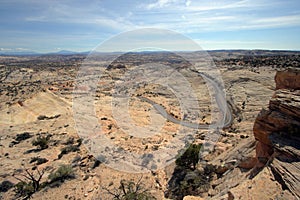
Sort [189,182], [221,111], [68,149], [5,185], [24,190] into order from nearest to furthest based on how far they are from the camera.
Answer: [24,190], [189,182], [5,185], [68,149], [221,111]

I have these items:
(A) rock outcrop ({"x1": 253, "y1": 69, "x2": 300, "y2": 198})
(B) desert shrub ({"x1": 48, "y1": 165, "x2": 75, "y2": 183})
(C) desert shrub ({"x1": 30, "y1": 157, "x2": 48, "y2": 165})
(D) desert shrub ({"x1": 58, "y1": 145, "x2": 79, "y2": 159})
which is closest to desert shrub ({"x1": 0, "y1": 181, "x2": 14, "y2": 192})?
(B) desert shrub ({"x1": 48, "y1": 165, "x2": 75, "y2": 183})

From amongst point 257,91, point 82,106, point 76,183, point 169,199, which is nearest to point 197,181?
point 169,199

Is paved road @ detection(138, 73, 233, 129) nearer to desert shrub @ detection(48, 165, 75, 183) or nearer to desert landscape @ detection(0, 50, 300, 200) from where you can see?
desert landscape @ detection(0, 50, 300, 200)

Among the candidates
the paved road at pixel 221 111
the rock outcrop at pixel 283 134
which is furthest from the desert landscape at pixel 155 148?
the paved road at pixel 221 111

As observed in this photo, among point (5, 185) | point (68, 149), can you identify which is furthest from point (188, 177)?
point (5, 185)

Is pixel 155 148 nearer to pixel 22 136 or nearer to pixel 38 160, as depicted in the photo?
pixel 38 160

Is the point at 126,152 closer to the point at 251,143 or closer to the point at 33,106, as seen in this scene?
the point at 251,143

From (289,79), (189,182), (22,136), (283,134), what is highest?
(289,79)

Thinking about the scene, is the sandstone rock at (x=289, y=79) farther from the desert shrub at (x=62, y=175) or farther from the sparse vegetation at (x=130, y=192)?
the desert shrub at (x=62, y=175)
